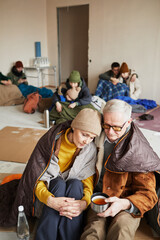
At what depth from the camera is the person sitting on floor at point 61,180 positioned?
1238mm

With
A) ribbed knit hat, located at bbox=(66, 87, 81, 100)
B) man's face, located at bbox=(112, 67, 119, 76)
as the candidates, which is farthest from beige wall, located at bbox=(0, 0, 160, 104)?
ribbed knit hat, located at bbox=(66, 87, 81, 100)

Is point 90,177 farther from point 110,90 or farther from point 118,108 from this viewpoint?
point 110,90

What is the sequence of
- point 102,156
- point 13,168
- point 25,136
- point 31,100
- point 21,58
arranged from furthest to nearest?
point 21,58
point 31,100
point 25,136
point 13,168
point 102,156

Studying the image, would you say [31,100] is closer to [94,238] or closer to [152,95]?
[152,95]

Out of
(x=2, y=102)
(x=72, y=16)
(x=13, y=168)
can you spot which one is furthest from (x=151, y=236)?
(x=72, y=16)

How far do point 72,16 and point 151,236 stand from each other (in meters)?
7.21

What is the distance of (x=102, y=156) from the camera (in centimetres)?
142

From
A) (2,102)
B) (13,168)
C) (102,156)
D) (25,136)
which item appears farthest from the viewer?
(2,102)

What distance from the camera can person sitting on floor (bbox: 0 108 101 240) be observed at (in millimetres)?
1238

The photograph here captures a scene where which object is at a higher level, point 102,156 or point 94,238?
point 102,156

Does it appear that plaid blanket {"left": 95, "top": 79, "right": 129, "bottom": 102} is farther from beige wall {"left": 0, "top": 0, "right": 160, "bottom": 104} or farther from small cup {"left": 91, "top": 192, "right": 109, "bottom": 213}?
small cup {"left": 91, "top": 192, "right": 109, "bottom": 213}

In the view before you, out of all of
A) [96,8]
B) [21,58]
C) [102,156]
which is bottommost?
[102,156]

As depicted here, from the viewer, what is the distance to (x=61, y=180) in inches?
54.7

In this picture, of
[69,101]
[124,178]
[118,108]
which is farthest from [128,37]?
[124,178]
